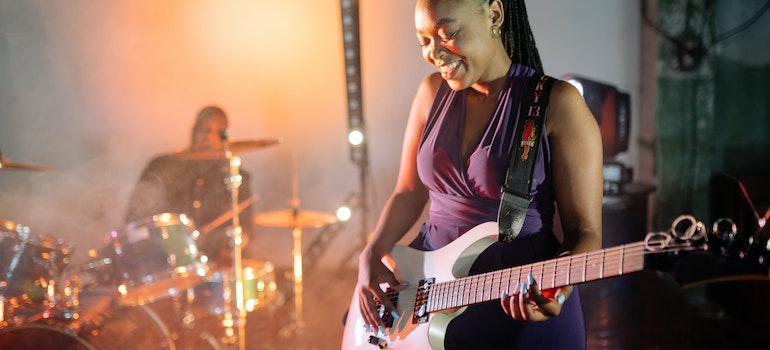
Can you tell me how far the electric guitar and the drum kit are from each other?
1.60 meters

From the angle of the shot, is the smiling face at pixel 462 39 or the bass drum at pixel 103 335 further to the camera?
the bass drum at pixel 103 335

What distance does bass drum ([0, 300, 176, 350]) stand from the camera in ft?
9.74

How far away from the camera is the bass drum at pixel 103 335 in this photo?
2.97 meters

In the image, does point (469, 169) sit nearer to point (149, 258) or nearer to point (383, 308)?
point (383, 308)

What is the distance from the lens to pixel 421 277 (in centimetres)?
197

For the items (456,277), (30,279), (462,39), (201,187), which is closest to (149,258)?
(30,279)

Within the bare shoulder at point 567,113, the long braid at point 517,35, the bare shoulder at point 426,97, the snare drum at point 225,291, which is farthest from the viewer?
the snare drum at point 225,291

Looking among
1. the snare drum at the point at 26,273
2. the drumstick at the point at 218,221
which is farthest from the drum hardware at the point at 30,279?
the drumstick at the point at 218,221

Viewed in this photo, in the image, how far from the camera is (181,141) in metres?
4.82

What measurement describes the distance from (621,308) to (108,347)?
2.99m

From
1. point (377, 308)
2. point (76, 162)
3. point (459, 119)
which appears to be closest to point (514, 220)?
point (459, 119)

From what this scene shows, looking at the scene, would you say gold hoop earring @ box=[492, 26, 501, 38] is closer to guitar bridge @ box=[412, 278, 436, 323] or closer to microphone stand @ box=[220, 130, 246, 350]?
guitar bridge @ box=[412, 278, 436, 323]

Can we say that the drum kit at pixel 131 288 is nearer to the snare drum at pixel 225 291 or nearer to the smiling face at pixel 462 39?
the snare drum at pixel 225 291

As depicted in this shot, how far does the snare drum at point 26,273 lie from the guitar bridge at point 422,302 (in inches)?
82.3
